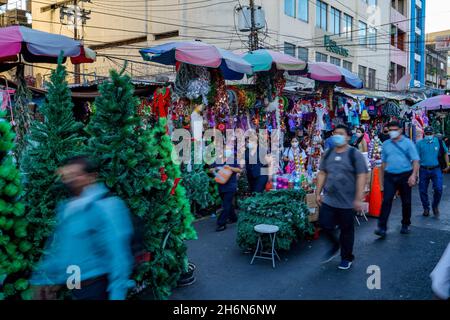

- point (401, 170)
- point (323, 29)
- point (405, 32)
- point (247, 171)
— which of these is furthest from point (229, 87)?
point (405, 32)

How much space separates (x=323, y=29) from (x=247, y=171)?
23412 millimetres

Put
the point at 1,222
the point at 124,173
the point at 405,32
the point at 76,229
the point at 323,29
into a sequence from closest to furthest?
1. the point at 76,229
2. the point at 1,222
3. the point at 124,173
4. the point at 323,29
5. the point at 405,32

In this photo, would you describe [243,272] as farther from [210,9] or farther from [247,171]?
[210,9]

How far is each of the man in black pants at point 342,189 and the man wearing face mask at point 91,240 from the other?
2925 mm

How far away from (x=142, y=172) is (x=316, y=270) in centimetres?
269

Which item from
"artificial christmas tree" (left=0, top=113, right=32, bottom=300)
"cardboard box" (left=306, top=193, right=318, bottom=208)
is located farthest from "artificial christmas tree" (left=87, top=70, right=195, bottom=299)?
"cardboard box" (left=306, top=193, right=318, bottom=208)

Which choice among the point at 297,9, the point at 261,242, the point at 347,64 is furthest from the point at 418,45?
the point at 261,242

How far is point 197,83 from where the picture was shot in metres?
8.04

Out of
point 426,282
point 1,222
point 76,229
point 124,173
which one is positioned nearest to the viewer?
point 76,229

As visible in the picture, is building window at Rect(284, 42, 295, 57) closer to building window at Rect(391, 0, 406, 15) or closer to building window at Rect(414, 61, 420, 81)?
building window at Rect(391, 0, 406, 15)

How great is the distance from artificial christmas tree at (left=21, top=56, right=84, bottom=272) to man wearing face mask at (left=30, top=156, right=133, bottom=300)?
1048 mm

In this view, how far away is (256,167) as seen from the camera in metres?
8.38

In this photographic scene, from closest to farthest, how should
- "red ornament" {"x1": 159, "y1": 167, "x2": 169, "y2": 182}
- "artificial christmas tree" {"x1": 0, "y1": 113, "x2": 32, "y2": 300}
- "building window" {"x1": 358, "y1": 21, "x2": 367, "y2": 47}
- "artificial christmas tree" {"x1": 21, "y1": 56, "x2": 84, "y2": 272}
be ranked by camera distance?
1. "artificial christmas tree" {"x1": 0, "y1": 113, "x2": 32, "y2": 300}
2. "artificial christmas tree" {"x1": 21, "y1": 56, "x2": 84, "y2": 272}
3. "red ornament" {"x1": 159, "y1": 167, "x2": 169, "y2": 182}
4. "building window" {"x1": 358, "y1": 21, "x2": 367, "y2": 47}

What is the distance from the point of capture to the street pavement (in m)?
4.66
